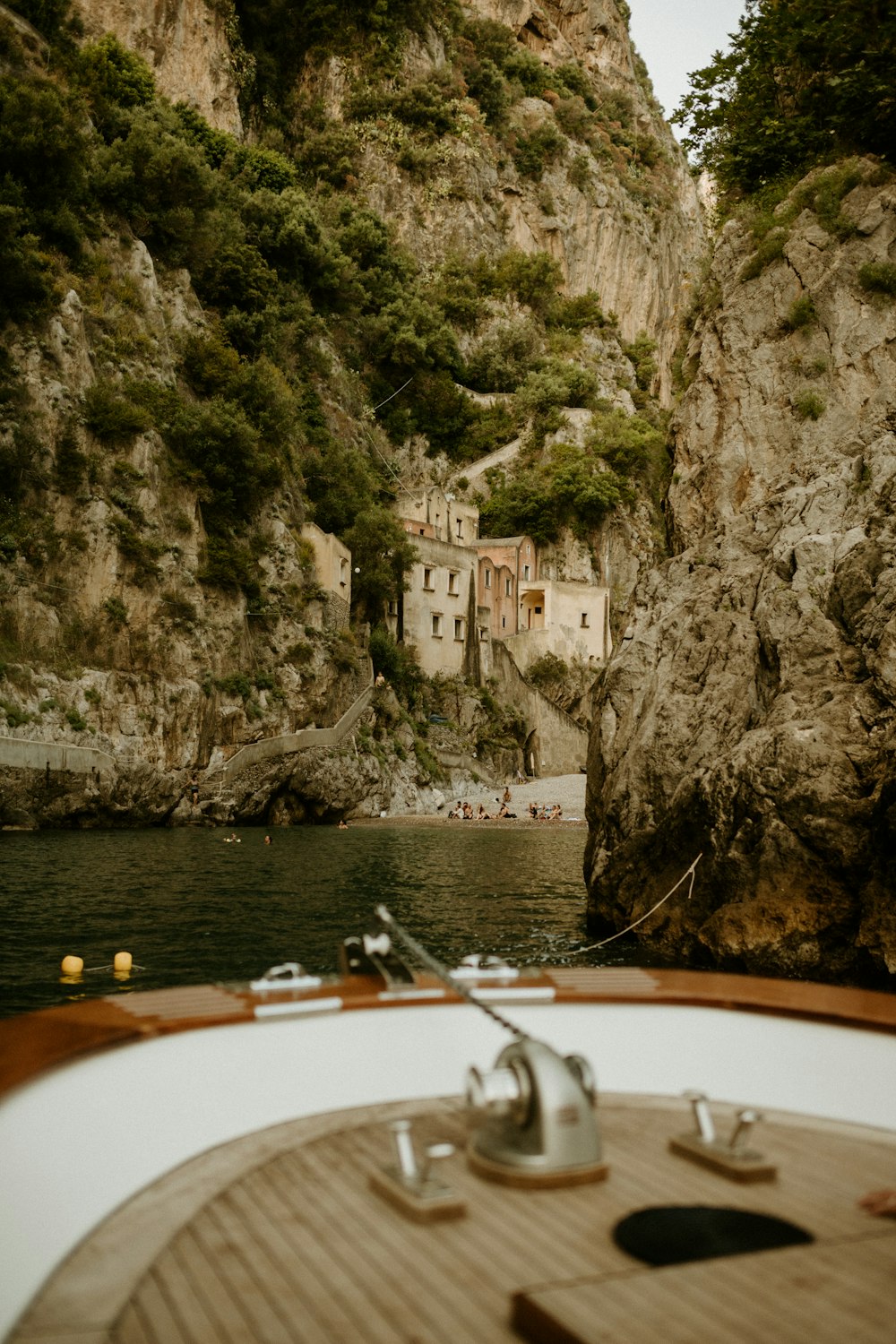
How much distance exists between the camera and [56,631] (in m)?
35.7

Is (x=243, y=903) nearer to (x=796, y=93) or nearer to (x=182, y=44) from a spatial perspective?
(x=796, y=93)

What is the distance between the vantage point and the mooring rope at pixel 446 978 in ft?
12.2

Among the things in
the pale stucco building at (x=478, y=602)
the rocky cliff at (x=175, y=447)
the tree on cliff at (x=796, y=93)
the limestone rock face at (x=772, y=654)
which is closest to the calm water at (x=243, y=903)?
the limestone rock face at (x=772, y=654)

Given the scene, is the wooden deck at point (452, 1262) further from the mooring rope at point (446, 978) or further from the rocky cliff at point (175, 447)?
the rocky cliff at point (175, 447)

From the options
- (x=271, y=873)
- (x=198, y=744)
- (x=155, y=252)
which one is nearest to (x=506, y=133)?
(x=155, y=252)

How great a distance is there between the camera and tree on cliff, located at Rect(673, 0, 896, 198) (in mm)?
18938

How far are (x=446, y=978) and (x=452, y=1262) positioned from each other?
1.44 meters

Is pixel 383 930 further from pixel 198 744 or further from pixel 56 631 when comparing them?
pixel 198 744

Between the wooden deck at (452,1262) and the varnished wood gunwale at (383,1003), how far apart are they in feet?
1.85

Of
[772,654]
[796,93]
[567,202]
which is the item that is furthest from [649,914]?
[567,202]

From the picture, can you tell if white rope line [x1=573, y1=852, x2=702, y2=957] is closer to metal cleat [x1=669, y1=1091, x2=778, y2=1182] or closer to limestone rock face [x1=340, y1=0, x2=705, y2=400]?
metal cleat [x1=669, y1=1091, x2=778, y2=1182]

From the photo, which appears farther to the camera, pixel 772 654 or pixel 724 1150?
pixel 772 654

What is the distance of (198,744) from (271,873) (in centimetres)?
Answer: 1647

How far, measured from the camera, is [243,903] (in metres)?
19.4
